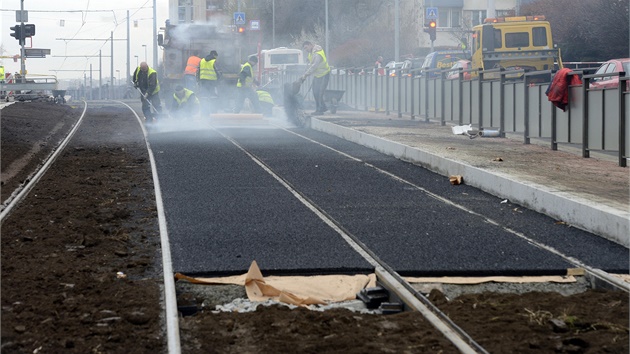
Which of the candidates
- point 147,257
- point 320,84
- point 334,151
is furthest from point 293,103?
point 147,257

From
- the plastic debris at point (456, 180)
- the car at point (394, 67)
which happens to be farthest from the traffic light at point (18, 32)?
the plastic debris at point (456, 180)

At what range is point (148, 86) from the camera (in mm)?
27766

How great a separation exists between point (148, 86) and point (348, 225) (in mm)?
18233

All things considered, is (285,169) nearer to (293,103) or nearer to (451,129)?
(451,129)

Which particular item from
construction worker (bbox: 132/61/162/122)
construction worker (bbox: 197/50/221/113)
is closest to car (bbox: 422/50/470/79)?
construction worker (bbox: 197/50/221/113)

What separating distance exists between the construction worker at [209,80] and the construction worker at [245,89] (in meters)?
0.68

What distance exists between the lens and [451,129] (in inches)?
947

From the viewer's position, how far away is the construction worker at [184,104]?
2802 cm

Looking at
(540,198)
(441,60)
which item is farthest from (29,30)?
(540,198)

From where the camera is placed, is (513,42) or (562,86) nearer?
(562,86)

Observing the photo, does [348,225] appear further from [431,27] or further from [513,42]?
[431,27]

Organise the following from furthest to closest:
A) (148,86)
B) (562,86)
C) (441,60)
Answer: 1. (441,60)
2. (148,86)
3. (562,86)

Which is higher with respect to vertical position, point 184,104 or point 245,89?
point 245,89

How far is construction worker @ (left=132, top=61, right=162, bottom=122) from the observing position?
27.7m
